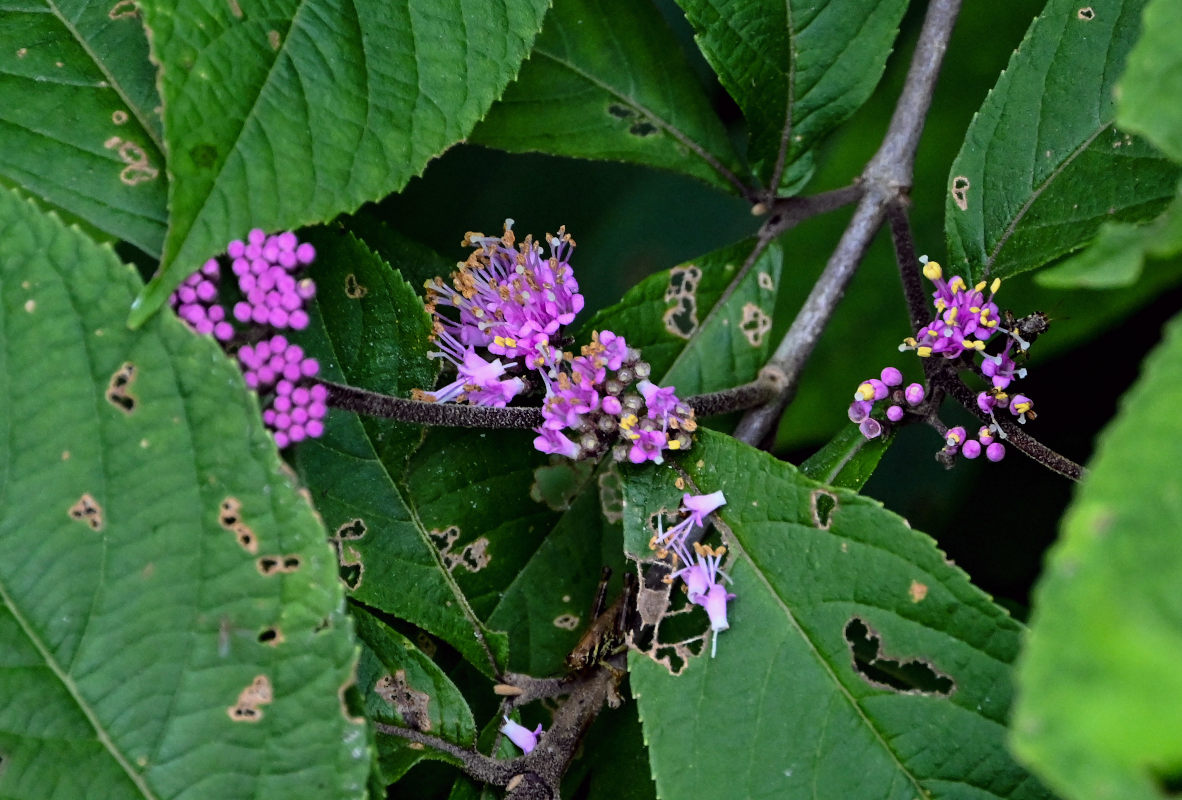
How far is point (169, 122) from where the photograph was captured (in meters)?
1.45

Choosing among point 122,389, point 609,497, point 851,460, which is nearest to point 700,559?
point 851,460

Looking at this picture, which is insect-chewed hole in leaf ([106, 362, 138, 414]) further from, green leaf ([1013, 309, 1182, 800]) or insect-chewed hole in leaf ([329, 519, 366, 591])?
green leaf ([1013, 309, 1182, 800])

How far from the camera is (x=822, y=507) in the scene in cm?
175

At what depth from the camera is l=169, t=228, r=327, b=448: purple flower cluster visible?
1627 millimetres

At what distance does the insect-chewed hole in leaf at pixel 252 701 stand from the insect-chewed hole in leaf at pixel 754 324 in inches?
48.9

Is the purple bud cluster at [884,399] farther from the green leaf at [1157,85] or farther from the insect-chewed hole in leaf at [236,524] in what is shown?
the insect-chewed hole in leaf at [236,524]

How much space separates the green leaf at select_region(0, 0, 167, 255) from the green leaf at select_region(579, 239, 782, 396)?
963mm

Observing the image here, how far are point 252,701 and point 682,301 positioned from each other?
121cm

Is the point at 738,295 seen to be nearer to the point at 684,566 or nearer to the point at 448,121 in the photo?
the point at 684,566

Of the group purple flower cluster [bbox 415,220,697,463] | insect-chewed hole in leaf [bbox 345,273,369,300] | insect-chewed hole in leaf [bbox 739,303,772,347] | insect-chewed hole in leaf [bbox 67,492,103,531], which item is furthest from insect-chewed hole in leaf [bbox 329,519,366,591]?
insect-chewed hole in leaf [bbox 739,303,772,347]

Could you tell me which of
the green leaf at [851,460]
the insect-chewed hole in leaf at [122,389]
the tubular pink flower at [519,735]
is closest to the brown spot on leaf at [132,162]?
the insect-chewed hole in leaf at [122,389]

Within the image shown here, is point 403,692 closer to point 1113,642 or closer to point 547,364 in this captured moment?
point 547,364

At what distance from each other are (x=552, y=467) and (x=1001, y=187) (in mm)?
1065

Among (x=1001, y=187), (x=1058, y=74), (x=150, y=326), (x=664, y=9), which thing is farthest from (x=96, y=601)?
(x=664, y=9)
